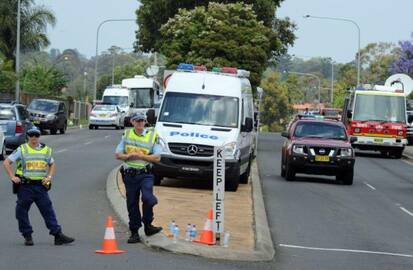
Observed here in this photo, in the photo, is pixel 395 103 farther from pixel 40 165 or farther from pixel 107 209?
pixel 40 165

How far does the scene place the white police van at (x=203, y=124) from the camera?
19609 millimetres

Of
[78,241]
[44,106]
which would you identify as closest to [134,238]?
[78,241]

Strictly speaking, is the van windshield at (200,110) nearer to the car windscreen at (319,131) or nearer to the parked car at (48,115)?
the car windscreen at (319,131)

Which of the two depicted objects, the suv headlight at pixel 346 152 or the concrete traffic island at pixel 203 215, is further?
the suv headlight at pixel 346 152

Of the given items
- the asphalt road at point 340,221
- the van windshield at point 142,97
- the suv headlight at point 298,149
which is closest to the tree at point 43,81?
the van windshield at point 142,97

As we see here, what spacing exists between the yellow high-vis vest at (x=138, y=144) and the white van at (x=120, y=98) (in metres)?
47.6

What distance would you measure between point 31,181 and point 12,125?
18.3m

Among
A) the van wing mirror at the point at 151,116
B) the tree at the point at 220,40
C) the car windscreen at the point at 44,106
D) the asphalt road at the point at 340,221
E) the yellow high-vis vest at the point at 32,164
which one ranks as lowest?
the asphalt road at the point at 340,221

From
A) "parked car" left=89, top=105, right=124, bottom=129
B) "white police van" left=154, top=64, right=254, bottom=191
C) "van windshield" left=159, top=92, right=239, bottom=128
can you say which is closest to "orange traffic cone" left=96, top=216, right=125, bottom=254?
"white police van" left=154, top=64, right=254, bottom=191

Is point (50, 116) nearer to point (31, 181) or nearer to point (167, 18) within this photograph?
point (167, 18)

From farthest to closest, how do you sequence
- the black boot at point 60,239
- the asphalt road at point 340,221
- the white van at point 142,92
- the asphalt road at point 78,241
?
1. the white van at point 142,92
2. the asphalt road at point 340,221
3. the black boot at point 60,239
4. the asphalt road at point 78,241

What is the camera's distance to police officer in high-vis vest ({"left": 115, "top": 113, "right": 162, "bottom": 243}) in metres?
12.1

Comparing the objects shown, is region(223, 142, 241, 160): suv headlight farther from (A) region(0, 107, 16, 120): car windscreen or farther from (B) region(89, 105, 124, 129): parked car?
(B) region(89, 105, 124, 129): parked car

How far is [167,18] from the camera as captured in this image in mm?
50781
